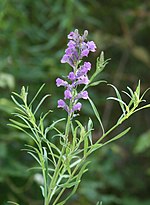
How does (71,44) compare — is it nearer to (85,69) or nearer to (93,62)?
(85,69)

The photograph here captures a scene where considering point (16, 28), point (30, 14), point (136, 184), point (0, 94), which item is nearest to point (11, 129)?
point (0, 94)

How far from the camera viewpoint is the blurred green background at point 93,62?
236cm

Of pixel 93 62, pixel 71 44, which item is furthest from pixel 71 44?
pixel 93 62

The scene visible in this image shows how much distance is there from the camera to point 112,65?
328 centimetres

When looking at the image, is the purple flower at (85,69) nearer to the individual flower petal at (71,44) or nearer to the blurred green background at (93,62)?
the individual flower petal at (71,44)

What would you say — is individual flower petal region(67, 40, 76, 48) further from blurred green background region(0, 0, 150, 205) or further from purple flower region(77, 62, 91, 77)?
blurred green background region(0, 0, 150, 205)

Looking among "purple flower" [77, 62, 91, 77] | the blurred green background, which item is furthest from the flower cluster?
the blurred green background

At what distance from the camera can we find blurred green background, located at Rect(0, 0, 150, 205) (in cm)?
236

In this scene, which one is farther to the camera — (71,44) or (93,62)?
(93,62)

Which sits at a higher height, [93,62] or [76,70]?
[93,62]

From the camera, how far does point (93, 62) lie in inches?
126

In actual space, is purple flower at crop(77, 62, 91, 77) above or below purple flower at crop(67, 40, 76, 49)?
below

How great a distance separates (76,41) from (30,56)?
193cm

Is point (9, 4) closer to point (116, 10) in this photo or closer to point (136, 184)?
point (116, 10)
